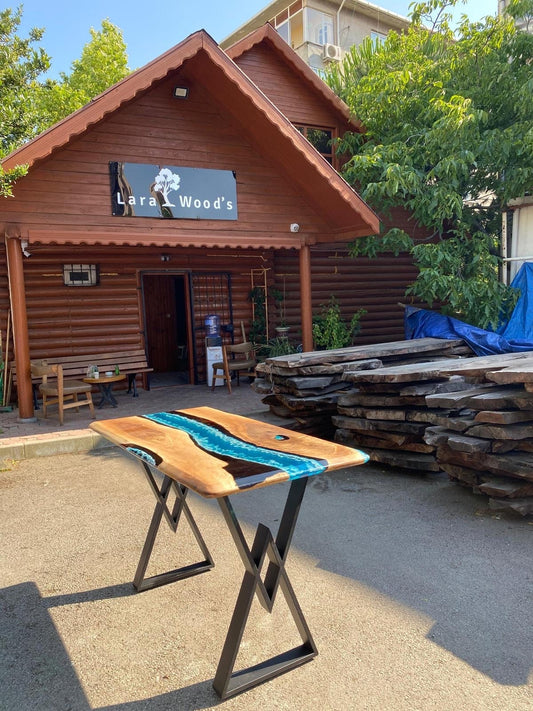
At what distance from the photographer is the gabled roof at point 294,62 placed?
1146 cm

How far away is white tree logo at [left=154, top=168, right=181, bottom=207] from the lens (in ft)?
28.2

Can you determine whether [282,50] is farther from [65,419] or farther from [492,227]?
[65,419]

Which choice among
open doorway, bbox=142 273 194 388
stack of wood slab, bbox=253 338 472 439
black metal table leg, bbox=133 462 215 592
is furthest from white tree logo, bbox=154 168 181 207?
black metal table leg, bbox=133 462 215 592

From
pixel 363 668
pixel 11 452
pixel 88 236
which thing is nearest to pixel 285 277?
pixel 88 236

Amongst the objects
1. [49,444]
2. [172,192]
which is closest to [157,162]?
[172,192]

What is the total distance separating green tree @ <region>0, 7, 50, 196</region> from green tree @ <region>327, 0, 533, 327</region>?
5.68 m

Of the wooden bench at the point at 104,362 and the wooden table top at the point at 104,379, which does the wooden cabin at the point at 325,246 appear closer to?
the wooden bench at the point at 104,362

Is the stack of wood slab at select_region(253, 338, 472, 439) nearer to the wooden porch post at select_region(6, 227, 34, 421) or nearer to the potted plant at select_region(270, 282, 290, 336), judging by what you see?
the wooden porch post at select_region(6, 227, 34, 421)

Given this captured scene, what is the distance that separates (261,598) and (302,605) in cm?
63

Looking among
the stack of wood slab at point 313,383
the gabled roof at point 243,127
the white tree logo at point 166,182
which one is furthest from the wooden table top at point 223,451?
the white tree logo at point 166,182

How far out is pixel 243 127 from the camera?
30.7ft

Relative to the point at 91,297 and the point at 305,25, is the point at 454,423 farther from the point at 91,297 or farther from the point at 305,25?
the point at 305,25

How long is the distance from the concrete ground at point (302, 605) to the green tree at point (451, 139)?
20.3 ft

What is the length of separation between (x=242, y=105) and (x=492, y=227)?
6.30 m
